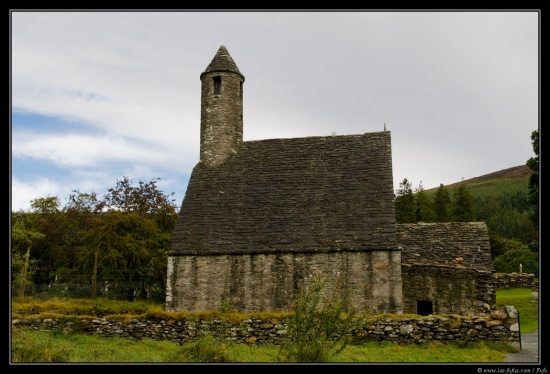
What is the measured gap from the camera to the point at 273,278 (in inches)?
822

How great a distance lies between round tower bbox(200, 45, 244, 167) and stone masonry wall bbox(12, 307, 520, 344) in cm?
1007

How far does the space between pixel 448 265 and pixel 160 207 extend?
21662mm

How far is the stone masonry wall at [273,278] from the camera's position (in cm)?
2002

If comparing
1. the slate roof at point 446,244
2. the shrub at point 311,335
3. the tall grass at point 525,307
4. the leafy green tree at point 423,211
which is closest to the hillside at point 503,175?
the leafy green tree at point 423,211

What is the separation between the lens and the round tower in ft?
85.5

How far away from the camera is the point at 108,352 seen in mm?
13812

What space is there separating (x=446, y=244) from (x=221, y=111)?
39.3ft

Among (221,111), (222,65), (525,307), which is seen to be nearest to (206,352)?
(221,111)

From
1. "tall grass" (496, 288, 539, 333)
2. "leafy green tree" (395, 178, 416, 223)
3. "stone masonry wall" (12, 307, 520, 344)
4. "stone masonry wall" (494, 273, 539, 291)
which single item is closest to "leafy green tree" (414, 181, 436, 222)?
"leafy green tree" (395, 178, 416, 223)

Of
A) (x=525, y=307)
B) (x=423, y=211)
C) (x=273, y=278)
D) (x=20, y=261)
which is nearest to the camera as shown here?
(x=273, y=278)

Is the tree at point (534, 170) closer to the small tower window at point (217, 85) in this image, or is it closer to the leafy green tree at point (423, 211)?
the small tower window at point (217, 85)

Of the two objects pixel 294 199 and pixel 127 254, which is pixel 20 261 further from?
pixel 294 199

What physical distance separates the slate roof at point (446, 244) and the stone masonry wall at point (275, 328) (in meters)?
5.37

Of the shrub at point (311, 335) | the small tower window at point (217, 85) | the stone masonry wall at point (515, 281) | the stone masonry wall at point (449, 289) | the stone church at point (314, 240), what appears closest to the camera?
the shrub at point (311, 335)
